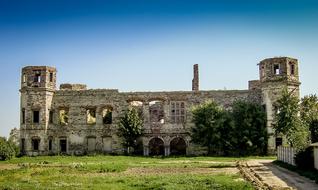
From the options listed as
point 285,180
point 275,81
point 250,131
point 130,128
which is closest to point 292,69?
point 275,81

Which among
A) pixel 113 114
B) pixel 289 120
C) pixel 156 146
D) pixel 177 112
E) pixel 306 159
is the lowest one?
pixel 156 146

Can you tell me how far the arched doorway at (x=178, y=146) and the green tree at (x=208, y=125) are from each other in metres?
4.38

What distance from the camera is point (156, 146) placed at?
41.9 m

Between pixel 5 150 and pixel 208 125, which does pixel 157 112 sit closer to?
pixel 208 125

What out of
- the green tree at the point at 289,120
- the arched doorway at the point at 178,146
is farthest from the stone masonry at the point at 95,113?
the green tree at the point at 289,120

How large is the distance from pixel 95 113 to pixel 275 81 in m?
17.9

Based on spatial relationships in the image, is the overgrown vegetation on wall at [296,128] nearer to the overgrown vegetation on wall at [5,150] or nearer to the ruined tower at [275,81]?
the ruined tower at [275,81]

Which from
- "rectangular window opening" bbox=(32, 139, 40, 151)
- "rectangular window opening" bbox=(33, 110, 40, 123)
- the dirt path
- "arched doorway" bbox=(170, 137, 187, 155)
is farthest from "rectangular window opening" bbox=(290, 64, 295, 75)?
"rectangular window opening" bbox=(32, 139, 40, 151)

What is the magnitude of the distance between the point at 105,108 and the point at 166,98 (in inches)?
250

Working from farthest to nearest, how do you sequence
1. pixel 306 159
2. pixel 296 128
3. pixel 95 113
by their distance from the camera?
pixel 95 113, pixel 296 128, pixel 306 159

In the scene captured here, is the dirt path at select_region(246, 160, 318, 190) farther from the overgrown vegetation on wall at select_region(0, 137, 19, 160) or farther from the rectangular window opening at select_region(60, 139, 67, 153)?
the rectangular window opening at select_region(60, 139, 67, 153)

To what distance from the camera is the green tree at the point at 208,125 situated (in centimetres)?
3606

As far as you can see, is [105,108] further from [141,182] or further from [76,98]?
[141,182]

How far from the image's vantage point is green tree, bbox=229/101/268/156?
36.3 m
